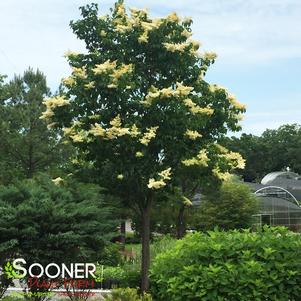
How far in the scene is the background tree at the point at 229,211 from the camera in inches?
1090

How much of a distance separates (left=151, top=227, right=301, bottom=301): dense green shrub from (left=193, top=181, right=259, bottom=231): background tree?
70.0 feet

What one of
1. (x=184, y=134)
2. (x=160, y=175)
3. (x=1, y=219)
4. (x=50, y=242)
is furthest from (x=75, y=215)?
(x=184, y=134)

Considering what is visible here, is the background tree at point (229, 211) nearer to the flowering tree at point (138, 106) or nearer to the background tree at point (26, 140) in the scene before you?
the background tree at point (26, 140)

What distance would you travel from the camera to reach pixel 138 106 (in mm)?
11055

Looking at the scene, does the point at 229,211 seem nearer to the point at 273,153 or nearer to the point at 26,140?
the point at 26,140

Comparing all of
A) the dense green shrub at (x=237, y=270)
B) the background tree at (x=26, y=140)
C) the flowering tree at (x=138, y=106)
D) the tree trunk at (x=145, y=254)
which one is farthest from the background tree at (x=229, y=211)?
the dense green shrub at (x=237, y=270)

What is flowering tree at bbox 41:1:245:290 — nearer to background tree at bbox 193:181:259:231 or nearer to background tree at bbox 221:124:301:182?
background tree at bbox 193:181:259:231

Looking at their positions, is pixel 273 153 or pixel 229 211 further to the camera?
pixel 273 153

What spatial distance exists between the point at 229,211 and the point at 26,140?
1206 centimetres

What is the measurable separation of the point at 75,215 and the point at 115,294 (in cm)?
145

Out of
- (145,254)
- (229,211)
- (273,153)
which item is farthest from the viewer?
(273,153)

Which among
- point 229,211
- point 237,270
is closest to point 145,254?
point 237,270

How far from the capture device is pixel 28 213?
25.1 ft

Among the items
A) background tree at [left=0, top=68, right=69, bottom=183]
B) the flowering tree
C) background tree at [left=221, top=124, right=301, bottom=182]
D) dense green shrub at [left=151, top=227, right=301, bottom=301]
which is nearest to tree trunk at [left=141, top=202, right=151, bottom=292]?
the flowering tree
